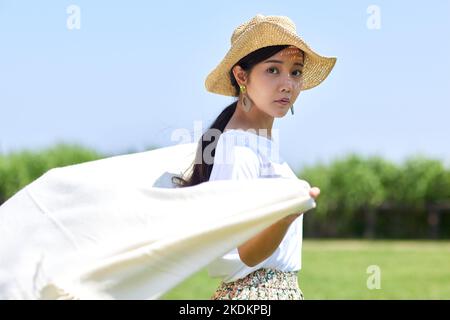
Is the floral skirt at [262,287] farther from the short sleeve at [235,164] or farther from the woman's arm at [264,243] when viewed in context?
the short sleeve at [235,164]

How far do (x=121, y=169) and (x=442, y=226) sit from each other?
98.6 ft

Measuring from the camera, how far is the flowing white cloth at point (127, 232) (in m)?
2.10

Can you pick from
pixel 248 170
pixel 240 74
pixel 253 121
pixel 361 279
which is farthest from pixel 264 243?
pixel 361 279

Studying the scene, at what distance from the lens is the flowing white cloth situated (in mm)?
2098

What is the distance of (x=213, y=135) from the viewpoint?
259 cm

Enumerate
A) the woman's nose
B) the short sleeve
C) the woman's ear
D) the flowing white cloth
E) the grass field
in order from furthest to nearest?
1. the grass field
2. the woman's ear
3. the woman's nose
4. the short sleeve
5. the flowing white cloth

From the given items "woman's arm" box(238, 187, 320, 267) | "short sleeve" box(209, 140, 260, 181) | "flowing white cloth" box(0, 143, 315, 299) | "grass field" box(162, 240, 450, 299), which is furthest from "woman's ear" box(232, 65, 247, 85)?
"grass field" box(162, 240, 450, 299)

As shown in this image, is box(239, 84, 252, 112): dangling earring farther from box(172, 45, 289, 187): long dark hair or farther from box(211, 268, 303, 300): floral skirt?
box(211, 268, 303, 300): floral skirt

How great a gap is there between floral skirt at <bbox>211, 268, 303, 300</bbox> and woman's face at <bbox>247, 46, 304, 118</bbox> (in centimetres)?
53

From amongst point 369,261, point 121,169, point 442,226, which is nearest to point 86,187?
point 121,169

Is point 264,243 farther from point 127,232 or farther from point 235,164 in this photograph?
point 127,232

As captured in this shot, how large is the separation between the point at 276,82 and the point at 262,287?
2.22 feet

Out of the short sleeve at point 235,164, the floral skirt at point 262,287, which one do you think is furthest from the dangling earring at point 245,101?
the floral skirt at point 262,287

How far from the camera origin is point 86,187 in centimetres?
240
